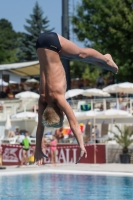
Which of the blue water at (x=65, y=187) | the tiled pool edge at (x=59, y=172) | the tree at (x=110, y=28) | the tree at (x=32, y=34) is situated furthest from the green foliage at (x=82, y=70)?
the blue water at (x=65, y=187)

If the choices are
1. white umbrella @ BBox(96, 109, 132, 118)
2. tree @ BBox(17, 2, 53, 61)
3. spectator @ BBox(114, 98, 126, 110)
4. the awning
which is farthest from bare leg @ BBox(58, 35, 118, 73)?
tree @ BBox(17, 2, 53, 61)

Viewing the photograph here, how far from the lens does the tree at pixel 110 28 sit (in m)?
32.5

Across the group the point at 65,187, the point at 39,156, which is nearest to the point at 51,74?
the point at 39,156

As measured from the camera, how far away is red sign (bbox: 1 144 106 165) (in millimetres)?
22700

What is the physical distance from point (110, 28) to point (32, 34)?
33.5 m

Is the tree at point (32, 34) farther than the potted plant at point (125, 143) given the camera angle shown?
Yes

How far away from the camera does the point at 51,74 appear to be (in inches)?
308

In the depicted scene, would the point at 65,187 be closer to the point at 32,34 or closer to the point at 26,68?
the point at 26,68

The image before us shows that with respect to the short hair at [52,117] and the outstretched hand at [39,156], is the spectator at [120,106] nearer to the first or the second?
the outstretched hand at [39,156]

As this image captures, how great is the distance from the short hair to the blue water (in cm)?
553

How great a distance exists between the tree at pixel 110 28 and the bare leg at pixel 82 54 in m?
23.9

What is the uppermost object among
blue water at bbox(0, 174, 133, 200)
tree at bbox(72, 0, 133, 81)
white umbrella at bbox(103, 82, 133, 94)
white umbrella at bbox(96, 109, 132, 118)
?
tree at bbox(72, 0, 133, 81)

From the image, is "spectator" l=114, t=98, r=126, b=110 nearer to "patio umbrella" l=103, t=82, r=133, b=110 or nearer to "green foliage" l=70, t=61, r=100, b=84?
"patio umbrella" l=103, t=82, r=133, b=110

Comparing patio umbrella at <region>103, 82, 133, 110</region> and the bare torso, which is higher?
patio umbrella at <region>103, 82, 133, 110</region>
